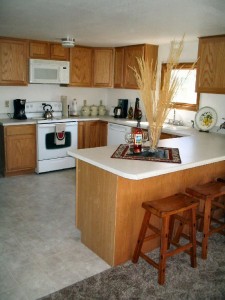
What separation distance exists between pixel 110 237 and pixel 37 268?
646mm

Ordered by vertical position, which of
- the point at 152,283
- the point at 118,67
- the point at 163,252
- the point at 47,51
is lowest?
the point at 152,283

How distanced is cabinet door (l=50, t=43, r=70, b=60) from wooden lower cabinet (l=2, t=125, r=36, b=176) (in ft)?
4.13

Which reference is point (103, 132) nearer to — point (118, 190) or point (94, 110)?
point (94, 110)

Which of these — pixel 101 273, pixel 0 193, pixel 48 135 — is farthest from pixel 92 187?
pixel 48 135

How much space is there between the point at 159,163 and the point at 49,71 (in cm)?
331

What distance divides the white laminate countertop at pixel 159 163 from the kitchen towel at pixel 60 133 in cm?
217

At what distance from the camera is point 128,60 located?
5297 mm

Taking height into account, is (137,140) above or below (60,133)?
above

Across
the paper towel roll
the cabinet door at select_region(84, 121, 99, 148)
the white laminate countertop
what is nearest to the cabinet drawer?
the paper towel roll

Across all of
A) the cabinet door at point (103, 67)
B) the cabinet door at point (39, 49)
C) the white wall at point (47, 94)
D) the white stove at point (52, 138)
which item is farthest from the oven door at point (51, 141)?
the cabinet door at point (39, 49)

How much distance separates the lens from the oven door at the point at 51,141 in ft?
16.2

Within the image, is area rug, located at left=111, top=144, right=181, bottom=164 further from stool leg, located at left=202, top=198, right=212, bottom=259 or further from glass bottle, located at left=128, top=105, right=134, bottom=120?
glass bottle, located at left=128, top=105, right=134, bottom=120

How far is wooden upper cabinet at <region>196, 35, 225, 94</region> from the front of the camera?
3.78 m

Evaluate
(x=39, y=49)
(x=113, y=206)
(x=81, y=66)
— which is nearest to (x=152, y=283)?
(x=113, y=206)
